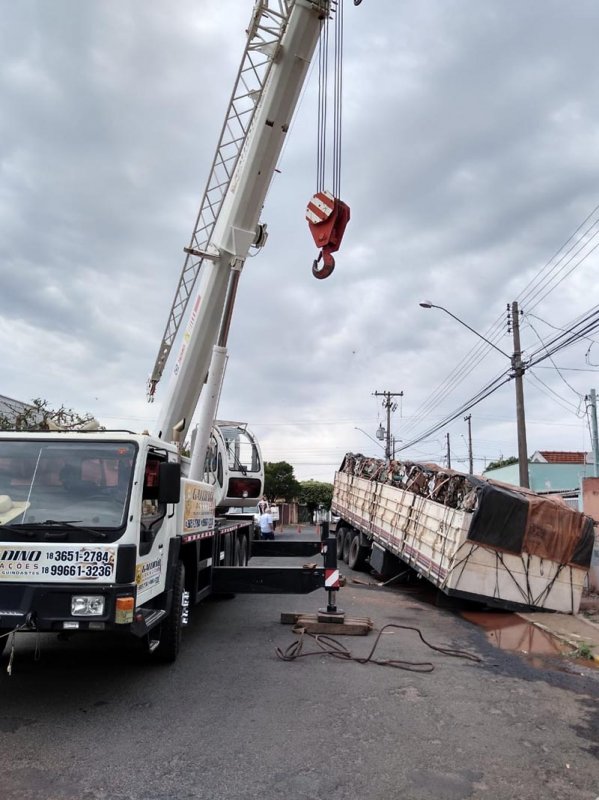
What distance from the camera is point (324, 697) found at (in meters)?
5.75

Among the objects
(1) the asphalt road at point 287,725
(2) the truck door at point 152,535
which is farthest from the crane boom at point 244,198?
(1) the asphalt road at point 287,725

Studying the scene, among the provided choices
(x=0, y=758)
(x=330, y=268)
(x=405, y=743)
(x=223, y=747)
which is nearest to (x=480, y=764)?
(x=405, y=743)

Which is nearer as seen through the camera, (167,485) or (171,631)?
(167,485)

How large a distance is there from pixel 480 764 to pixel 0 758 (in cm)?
327

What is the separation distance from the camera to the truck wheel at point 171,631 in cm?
654

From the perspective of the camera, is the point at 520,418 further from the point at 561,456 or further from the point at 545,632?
the point at 561,456

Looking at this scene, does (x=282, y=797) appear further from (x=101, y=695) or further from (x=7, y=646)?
(x=7, y=646)

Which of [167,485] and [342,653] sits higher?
[167,485]

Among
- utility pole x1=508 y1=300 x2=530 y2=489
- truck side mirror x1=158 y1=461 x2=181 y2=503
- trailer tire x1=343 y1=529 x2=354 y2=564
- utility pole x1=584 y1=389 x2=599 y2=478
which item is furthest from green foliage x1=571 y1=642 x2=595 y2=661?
utility pole x1=584 y1=389 x2=599 y2=478

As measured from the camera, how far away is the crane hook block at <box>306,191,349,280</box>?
835 cm

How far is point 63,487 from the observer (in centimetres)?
546

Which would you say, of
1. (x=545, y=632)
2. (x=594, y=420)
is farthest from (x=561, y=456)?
(x=545, y=632)

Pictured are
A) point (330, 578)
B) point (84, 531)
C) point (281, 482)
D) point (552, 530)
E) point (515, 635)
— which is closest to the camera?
point (84, 531)

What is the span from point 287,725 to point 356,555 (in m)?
12.3
